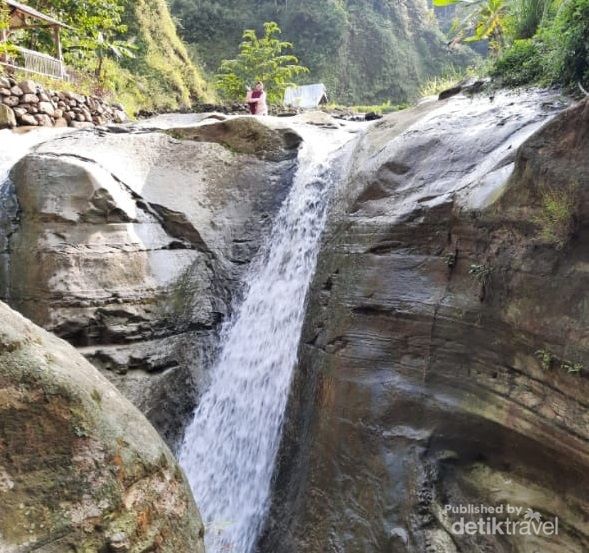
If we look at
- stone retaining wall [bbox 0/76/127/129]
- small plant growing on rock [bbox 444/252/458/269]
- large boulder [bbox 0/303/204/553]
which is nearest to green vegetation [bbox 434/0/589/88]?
small plant growing on rock [bbox 444/252/458/269]

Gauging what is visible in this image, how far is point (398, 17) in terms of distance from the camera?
4400 cm

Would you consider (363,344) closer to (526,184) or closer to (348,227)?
(348,227)

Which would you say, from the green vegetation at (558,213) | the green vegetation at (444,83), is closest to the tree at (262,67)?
the green vegetation at (444,83)

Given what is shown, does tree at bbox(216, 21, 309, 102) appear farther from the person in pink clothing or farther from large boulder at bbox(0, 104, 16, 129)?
large boulder at bbox(0, 104, 16, 129)

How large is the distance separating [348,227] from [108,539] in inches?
160

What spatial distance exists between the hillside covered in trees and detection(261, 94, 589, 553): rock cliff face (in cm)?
3134

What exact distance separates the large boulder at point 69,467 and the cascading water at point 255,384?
8.09 feet

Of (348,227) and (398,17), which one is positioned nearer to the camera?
(348,227)

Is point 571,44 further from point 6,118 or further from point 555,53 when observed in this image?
point 6,118

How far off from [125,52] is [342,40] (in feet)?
74.5

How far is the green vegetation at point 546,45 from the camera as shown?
5.66 meters

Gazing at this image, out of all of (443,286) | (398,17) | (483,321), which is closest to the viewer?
(483,321)

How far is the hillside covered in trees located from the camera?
116 ft

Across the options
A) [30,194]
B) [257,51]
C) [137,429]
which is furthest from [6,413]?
[257,51]
